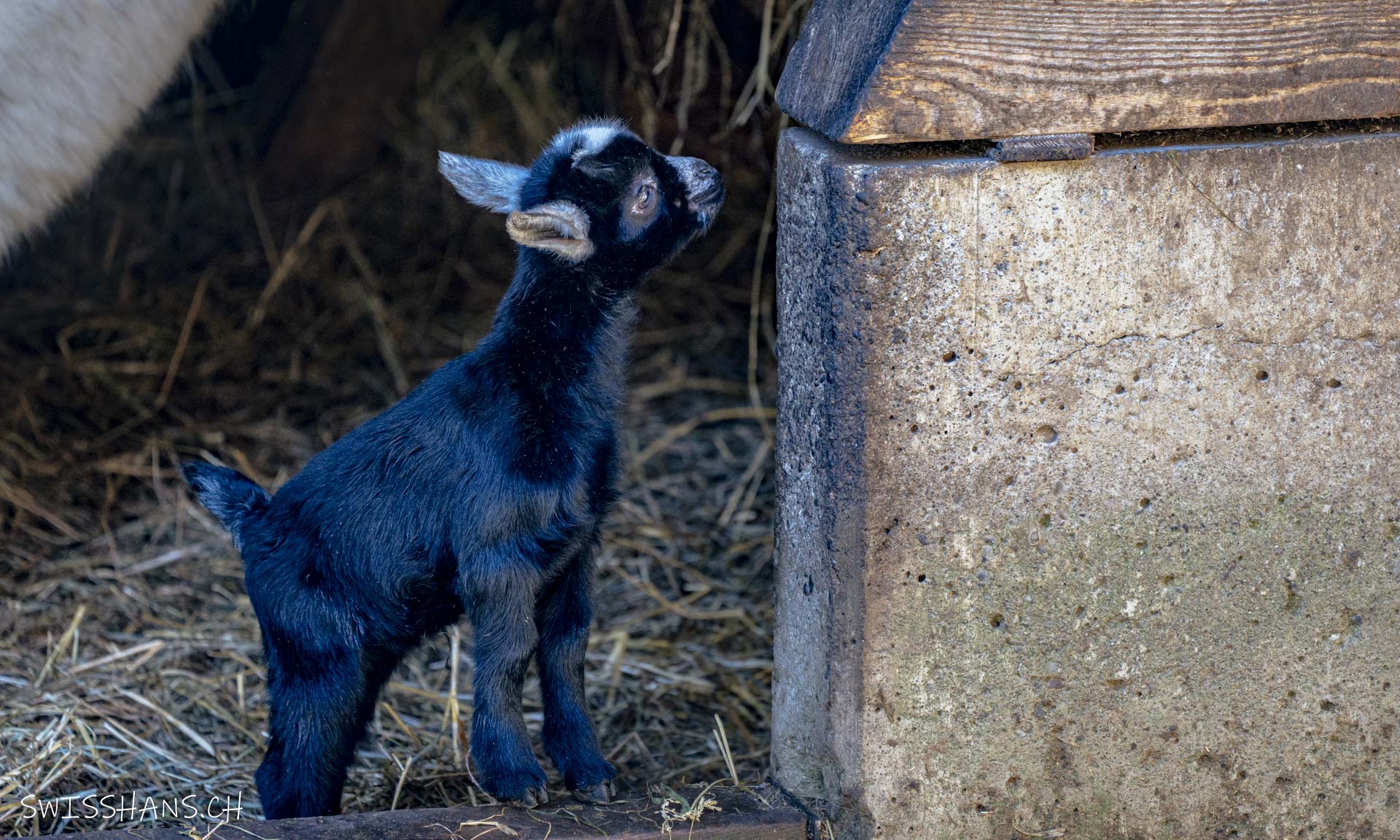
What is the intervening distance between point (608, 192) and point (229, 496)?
3.61 ft

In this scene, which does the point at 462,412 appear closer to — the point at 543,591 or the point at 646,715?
the point at 543,591

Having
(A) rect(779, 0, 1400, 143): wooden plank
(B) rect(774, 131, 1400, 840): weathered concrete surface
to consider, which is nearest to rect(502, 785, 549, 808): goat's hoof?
(B) rect(774, 131, 1400, 840): weathered concrete surface

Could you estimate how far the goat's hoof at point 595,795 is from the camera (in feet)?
8.98

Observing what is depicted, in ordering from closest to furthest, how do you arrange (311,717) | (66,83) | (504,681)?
(504,681)
(311,717)
(66,83)

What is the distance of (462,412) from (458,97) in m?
4.78

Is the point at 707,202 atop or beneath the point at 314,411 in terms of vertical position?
atop

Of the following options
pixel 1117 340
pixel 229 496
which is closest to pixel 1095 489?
pixel 1117 340

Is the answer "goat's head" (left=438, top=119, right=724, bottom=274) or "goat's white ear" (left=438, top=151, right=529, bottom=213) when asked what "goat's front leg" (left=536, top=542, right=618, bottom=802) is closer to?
"goat's head" (left=438, top=119, right=724, bottom=274)

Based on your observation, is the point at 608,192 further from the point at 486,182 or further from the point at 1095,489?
the point at 1095,489

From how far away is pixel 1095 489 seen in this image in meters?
2.54

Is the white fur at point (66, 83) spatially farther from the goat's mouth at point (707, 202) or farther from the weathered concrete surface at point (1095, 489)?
the weathered concrete surface at point (1095, 489)

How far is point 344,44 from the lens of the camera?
5.73 m

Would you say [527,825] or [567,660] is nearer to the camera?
[527,825]

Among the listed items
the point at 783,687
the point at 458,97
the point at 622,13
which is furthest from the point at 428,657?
the point at 458,97
